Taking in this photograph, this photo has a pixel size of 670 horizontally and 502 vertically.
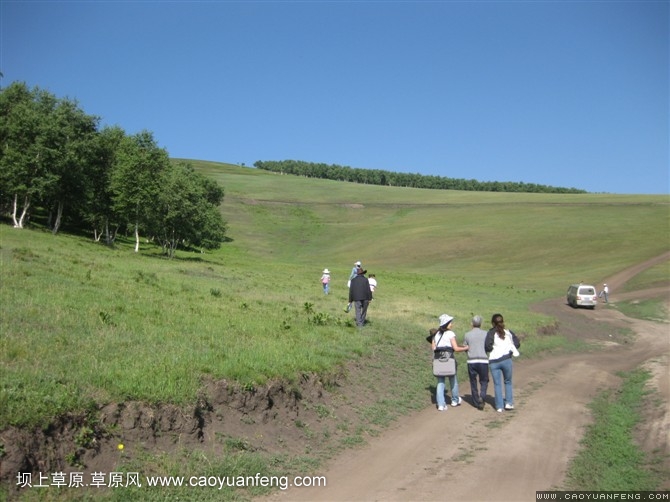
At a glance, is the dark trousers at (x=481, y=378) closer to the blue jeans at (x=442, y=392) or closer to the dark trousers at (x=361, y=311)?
the blue jeans at (x=442, y=392)

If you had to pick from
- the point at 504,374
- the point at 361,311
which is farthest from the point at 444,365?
the point at 361,311

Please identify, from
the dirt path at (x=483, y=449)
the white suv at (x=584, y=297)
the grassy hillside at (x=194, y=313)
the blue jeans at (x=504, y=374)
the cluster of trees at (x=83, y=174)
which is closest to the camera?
the dirt path at (x=483, y=449)

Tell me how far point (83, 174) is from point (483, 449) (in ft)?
174

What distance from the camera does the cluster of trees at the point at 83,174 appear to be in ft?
161

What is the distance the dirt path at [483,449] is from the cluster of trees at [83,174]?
1795 inches

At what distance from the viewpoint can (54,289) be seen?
15258mm

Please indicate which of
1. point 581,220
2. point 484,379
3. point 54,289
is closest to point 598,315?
point 484,379

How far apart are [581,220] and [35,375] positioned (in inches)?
3994

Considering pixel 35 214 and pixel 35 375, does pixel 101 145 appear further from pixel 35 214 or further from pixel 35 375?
pixel 35 375

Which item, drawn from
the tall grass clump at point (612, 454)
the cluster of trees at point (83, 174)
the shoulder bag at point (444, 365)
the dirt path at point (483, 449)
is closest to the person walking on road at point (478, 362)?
the dirt path at point (483, 449)

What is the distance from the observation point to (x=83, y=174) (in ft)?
177

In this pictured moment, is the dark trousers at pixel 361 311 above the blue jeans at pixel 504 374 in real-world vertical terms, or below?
above

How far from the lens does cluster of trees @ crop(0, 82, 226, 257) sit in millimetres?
49094

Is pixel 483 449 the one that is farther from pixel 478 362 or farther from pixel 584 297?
pixel 584 297
